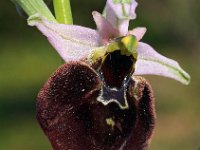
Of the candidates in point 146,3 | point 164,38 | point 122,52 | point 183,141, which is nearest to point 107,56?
point 122,52

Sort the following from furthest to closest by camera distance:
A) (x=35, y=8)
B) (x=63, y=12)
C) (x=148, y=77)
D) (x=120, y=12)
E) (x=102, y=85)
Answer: (x=148, y=77), (x=63, y=12), (x=35, y=8), (x=102, y=85), (x=120, y=12)

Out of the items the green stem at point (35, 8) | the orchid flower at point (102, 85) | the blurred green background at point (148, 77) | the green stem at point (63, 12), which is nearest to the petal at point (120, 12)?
the orchid flower at point (102, 85)

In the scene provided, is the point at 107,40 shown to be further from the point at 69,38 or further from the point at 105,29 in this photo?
the point at 69,38

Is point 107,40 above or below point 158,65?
above

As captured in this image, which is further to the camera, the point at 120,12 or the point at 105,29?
the point at 105,29

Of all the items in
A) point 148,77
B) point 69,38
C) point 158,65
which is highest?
point 69,38

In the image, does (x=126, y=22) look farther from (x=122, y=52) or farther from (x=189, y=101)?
(x=189, y=101)

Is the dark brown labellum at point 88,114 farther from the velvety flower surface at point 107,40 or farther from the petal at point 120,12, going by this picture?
the petal at point 120,12

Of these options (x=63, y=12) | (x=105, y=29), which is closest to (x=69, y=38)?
(x=105, y=29)
